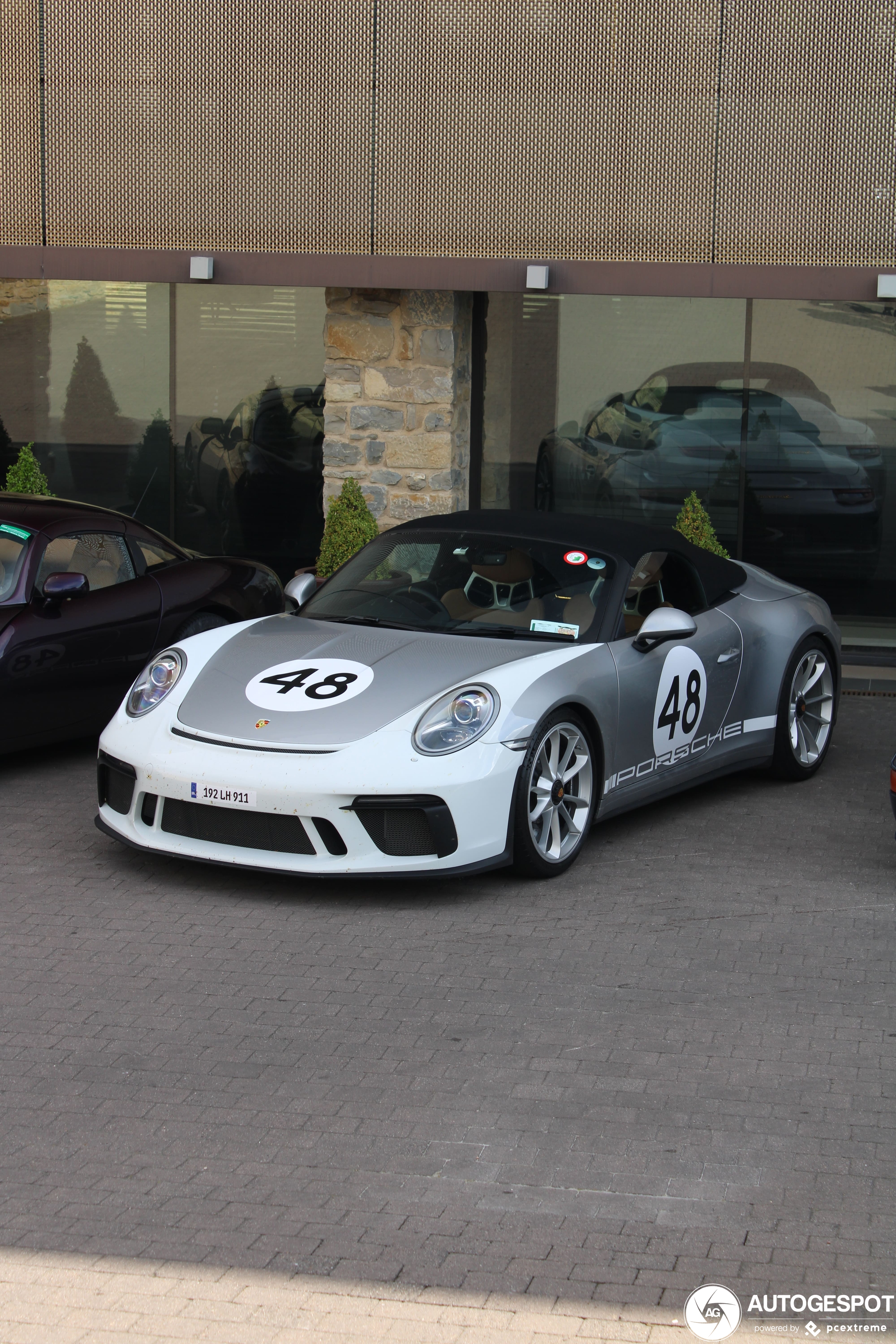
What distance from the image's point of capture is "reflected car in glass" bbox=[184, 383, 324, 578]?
1394 centimetres

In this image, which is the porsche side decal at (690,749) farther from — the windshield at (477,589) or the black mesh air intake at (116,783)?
the black mesh air intake at (116,783)

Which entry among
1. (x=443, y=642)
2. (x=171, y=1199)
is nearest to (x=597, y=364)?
(x=443, y=642)

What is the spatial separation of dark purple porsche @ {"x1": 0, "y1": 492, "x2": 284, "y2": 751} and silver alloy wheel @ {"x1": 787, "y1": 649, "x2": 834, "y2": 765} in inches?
137

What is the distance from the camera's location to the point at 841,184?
11172 mm

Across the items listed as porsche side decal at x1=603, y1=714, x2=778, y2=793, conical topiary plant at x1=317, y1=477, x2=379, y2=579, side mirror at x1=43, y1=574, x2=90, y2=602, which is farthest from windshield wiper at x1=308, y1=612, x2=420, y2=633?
conical topiary plant at x1=317, y1=477, x2=379, y2=579

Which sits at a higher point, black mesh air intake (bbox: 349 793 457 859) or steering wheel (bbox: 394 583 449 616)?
steering wheel (bbox: 394 583 449 616)

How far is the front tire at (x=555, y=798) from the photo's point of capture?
6379 mm

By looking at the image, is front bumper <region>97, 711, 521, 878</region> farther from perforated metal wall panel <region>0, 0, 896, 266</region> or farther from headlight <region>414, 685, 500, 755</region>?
perforated metal wall panel <region>0, 0, 896, 266</region>

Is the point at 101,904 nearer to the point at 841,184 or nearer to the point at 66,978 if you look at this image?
the point at 66,978

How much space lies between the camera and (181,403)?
14.0 metres

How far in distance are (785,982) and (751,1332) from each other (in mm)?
2246

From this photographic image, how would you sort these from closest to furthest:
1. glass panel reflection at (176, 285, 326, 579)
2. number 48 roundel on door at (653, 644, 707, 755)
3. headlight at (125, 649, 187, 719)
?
headlight at (125, 649, 187, 719) < number 48 roundel on door at (653, 644, 707, 755) < glass panel reflection at (176, 285, 326, 579)

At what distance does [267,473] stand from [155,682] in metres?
7.33

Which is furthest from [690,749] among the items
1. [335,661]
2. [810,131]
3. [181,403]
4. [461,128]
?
[181,403]
